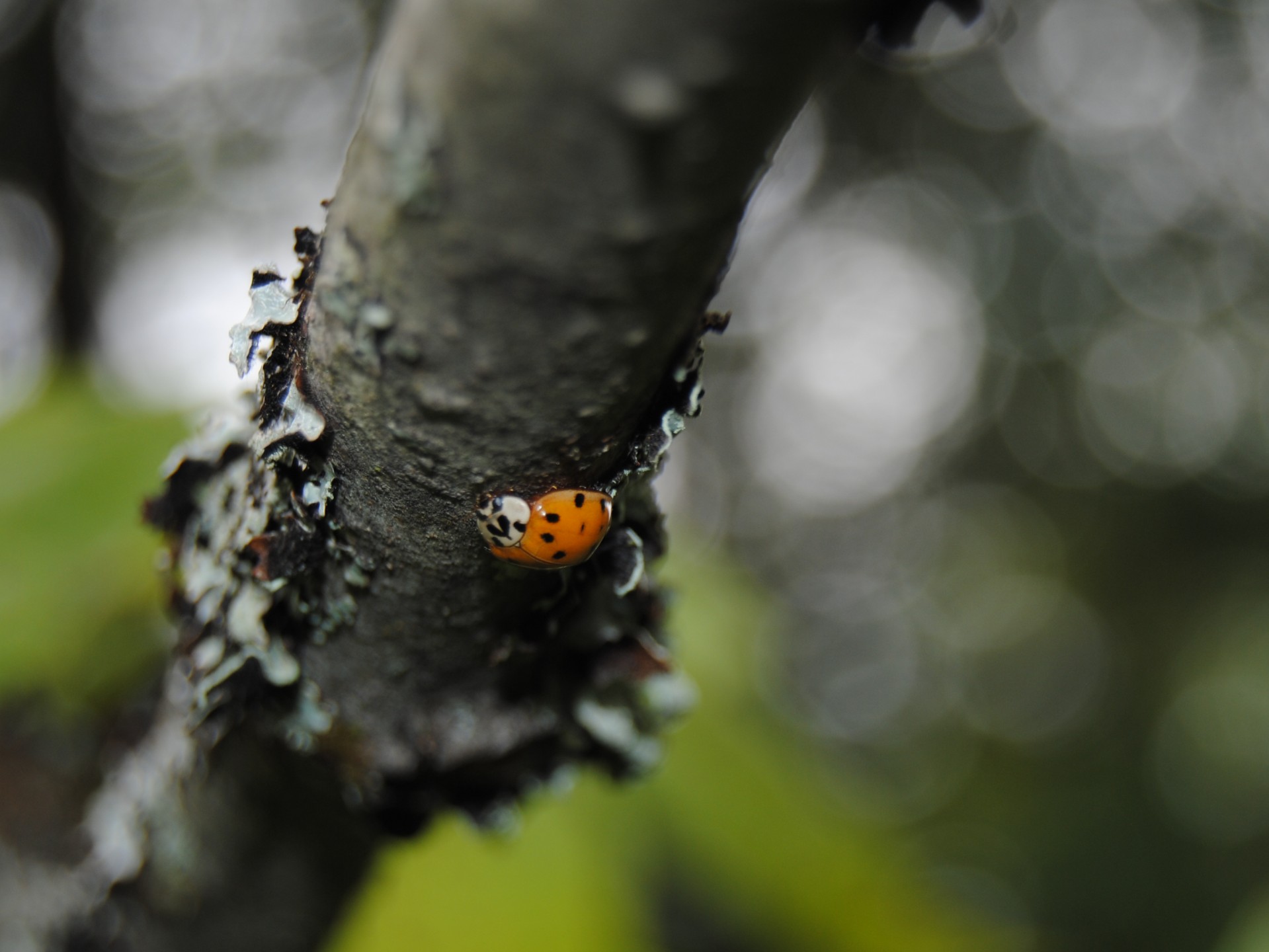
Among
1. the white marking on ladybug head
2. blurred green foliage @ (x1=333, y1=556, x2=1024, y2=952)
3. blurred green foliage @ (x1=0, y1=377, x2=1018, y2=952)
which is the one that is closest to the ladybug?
the white marking on ladybug head

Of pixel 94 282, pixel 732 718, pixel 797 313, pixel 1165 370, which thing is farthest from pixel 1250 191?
pixel 94 282

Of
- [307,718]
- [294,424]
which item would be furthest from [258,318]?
[307,718]

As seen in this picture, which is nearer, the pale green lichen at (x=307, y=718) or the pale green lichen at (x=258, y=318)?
the pale green lichen at (x=258, y=318)

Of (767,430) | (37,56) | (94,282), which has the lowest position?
(767,430)

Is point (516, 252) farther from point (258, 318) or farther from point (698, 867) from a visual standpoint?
point (698, 867)

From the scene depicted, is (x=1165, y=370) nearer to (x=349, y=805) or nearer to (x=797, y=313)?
(x=797, y=313)

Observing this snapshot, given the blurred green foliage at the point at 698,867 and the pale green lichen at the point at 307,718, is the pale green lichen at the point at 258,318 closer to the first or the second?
the pale green lichen at the point at 307,718

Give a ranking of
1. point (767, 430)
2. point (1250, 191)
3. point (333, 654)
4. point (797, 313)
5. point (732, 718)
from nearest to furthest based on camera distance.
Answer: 1. point (333, 654)
2. point (732, 718)
3. point (1250, 191)
4. point (797, 313)
5. point (767, 430)

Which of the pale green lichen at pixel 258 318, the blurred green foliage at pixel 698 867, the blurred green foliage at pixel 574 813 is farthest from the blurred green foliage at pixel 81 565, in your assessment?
the pale green lichen at pixel 258 318
